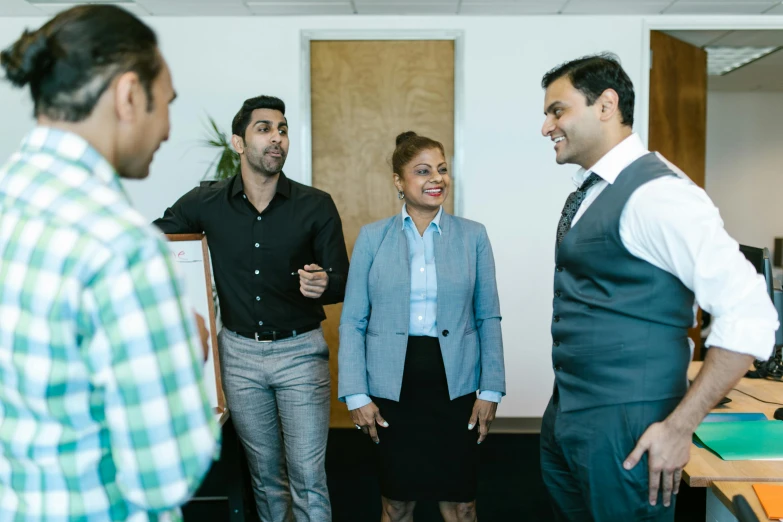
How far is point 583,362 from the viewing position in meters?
1.42

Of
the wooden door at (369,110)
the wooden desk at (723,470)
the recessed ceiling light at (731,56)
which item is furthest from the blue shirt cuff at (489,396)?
the recessed ceiling light at (731,56)

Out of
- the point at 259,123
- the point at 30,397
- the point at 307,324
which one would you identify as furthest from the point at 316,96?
the point at 30,397

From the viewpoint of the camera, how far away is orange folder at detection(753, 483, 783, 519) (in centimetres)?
130

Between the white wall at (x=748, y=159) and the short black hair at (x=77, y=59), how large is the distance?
722cm

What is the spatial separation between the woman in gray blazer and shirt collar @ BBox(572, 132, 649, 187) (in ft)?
2.41

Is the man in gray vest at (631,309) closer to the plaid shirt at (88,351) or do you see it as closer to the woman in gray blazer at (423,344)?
the woman in gray blazer at (423,344)

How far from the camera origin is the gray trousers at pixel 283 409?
7.06 ft

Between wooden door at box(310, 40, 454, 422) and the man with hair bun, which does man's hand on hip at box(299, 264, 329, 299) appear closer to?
the man with hair bun

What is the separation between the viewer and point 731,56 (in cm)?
532

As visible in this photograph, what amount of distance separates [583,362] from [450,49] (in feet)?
10.1

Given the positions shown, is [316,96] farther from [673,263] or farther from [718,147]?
[718,147]

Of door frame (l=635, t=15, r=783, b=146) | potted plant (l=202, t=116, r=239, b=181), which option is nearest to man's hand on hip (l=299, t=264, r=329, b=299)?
potted plant (l=202, t=116, r=239, b=181)

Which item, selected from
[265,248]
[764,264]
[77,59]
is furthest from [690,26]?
[77,59]

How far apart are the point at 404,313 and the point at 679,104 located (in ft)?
10.4
